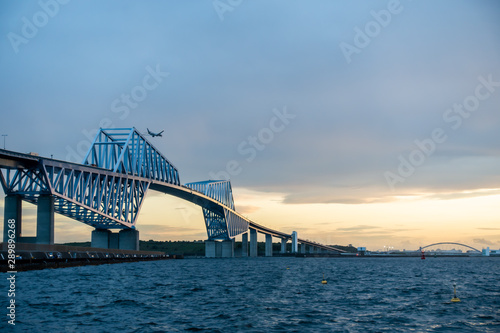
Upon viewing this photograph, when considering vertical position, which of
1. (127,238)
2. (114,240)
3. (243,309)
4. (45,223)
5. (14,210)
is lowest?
(243,309)

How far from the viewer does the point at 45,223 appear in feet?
291

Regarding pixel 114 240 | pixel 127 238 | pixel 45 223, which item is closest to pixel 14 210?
pixel 45 223

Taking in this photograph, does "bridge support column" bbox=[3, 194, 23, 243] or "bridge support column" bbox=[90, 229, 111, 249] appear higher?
"bridge support column" bbox=[3, 194, 23, 243]

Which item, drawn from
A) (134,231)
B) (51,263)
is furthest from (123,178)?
(51,263)

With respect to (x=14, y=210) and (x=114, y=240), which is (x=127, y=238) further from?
(x=14, y=210)

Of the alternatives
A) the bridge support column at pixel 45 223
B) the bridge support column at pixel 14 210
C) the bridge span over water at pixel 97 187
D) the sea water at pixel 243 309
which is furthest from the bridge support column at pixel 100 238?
the sea water at pixel 243 309

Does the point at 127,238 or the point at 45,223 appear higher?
the point at 45,223

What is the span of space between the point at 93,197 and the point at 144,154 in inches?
1262

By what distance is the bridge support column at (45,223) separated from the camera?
289ft

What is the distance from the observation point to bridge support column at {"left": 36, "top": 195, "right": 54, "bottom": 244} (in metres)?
88.1

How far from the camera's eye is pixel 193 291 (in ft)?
161

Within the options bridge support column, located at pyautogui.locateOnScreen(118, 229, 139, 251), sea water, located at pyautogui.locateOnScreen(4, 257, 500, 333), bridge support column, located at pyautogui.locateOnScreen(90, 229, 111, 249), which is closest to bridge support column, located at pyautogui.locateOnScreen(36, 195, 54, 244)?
sea water, located at pyautogui.locateOnScreen(4, 257, 500, 333)

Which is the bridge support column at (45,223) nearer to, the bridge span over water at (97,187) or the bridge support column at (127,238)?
the bridge span over water at (97,187)

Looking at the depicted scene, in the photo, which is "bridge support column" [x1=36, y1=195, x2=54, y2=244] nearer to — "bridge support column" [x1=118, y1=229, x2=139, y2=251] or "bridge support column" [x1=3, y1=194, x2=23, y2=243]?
"bridge support column" [x1=3, y1=194, x2=23, y2=243]
